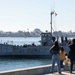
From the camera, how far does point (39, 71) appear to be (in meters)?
16.3

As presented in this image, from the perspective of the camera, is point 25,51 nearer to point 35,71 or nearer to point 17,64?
point 17,64

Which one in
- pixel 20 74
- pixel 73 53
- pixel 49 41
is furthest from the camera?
pixel 49 41

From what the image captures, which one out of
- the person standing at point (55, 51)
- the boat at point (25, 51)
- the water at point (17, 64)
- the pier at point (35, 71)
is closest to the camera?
the pier at point (35, 71)

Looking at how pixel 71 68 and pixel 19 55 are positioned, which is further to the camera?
pixel 19 55

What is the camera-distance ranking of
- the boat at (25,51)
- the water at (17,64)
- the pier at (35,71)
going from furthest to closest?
the boat at (25,51) → the water at (17,64) → the pier at (35,71)

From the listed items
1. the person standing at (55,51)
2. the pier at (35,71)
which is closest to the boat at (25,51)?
the pier at (35,71)

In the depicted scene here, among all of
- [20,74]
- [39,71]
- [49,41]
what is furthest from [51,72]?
[49,41]

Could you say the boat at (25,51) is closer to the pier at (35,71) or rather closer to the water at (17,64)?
the water at (17,64)

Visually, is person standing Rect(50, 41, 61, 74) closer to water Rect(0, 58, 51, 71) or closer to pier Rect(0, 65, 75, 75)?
pier Rect(0, 65, 75, 75)

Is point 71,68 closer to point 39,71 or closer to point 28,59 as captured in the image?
point 39,71

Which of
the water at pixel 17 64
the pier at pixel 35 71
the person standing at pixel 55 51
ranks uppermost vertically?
the person standing at pixel 55 51

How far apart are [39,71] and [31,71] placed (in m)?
0.60

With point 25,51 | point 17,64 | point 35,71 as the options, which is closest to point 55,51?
point 35,71

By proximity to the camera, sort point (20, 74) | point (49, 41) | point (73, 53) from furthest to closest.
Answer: point (49, 41)
point (73, 53)
point (20, 74)
